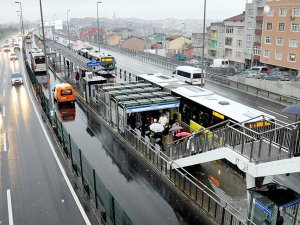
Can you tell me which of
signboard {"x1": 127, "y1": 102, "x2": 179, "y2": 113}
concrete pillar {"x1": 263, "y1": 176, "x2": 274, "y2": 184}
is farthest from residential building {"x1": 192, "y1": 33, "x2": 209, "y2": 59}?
concrete pillar {"x1": 263, "y1": 176, "x2": 274, "y2": 184}

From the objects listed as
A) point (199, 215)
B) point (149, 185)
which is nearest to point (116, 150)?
point (149, 185)

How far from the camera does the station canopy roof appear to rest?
20.6 m

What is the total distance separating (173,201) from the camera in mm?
14258

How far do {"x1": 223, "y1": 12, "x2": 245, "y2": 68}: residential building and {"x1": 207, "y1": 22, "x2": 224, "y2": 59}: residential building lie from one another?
2.59 metres

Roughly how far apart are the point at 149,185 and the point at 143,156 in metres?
3.06

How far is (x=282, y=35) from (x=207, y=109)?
42797 millimetres

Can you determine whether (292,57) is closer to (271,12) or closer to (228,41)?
(271,12)

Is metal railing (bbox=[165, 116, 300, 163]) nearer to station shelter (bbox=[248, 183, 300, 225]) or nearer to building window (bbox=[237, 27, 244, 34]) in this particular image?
station shelter (bbox=[248, 183, 300, 225])

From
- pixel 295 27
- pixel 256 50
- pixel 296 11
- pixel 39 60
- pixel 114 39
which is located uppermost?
pixel 296 11

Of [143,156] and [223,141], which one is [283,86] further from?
[223,141]

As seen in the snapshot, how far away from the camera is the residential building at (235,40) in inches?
2700

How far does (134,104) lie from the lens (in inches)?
808

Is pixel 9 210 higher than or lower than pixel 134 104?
lower

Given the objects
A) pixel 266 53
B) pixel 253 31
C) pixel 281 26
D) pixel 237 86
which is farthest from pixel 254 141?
pixel 253 31
